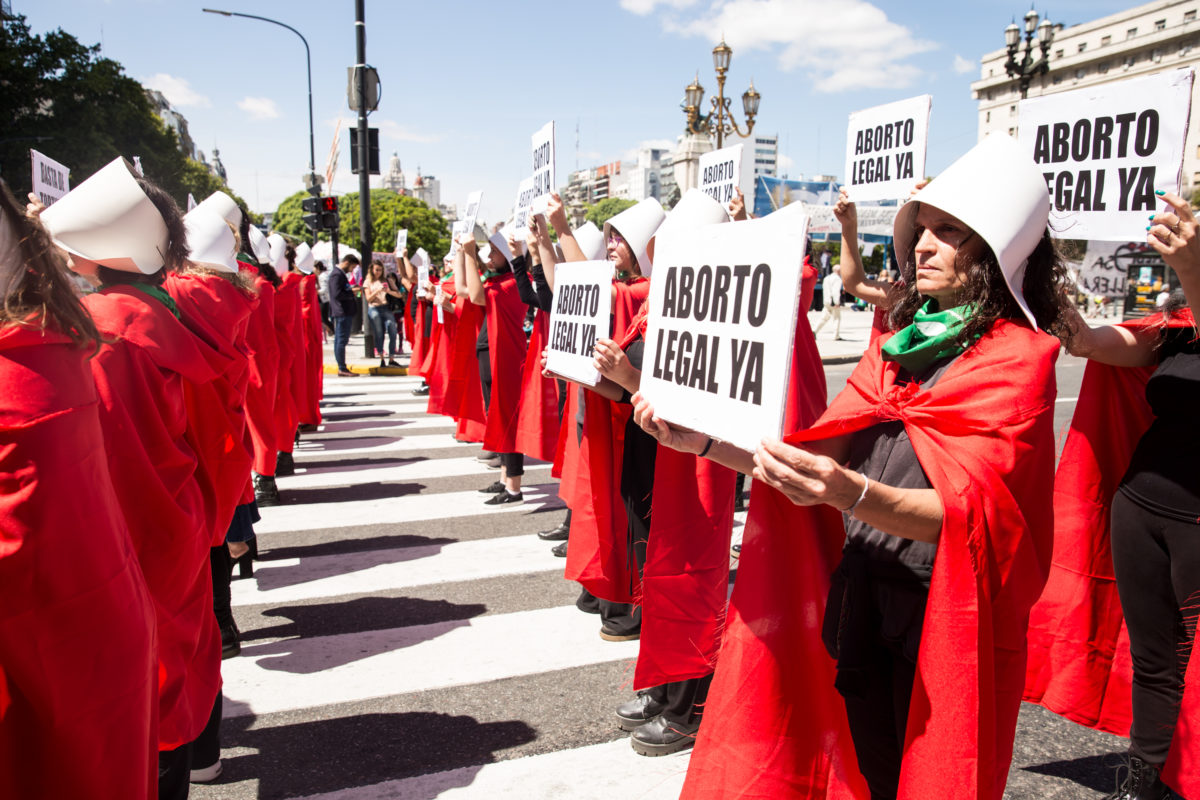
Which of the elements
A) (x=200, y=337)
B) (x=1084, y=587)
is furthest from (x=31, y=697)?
(x=1084, y=587)

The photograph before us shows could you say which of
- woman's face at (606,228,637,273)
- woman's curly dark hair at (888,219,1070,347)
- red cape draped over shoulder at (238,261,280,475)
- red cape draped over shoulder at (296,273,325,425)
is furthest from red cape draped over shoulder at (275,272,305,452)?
woman's curly dark hair at (888,219,1070,347)

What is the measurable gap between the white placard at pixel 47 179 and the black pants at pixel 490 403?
128 inches

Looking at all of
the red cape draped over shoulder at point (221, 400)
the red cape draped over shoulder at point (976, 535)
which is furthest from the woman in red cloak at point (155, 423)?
the red cape draped over shoulder at point (976, 535)

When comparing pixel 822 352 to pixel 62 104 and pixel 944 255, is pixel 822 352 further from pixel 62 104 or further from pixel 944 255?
pixel 62 104

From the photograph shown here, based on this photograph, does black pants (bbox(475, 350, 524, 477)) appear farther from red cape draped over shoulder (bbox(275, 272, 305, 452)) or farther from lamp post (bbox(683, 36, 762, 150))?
lamp post (bbox(683, 36, 762, 150))

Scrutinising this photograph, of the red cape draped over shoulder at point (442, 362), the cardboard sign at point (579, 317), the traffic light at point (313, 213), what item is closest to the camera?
the cardboard sign at point (579, 317)

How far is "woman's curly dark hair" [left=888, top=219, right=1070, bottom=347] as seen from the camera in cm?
199

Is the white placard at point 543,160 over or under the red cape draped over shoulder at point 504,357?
over

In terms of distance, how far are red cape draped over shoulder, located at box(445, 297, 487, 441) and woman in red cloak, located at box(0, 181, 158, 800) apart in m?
6.18

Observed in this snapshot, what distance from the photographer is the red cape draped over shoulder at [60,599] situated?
1.71 meters

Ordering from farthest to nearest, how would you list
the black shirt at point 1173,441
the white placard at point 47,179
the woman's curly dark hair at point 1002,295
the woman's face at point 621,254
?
the white placard at point 47,179 < the woman's face at point 621,254 < the black shirt at point 1173,441 < the woman's curly dark hair at point 1002,295

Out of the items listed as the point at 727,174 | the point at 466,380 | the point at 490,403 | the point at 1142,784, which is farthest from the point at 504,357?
the point at 1142,784

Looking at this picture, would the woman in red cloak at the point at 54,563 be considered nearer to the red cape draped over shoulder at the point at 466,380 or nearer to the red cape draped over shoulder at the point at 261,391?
the red cape draped over shoulder at the point at 261,391

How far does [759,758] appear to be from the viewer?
7.30 ft
